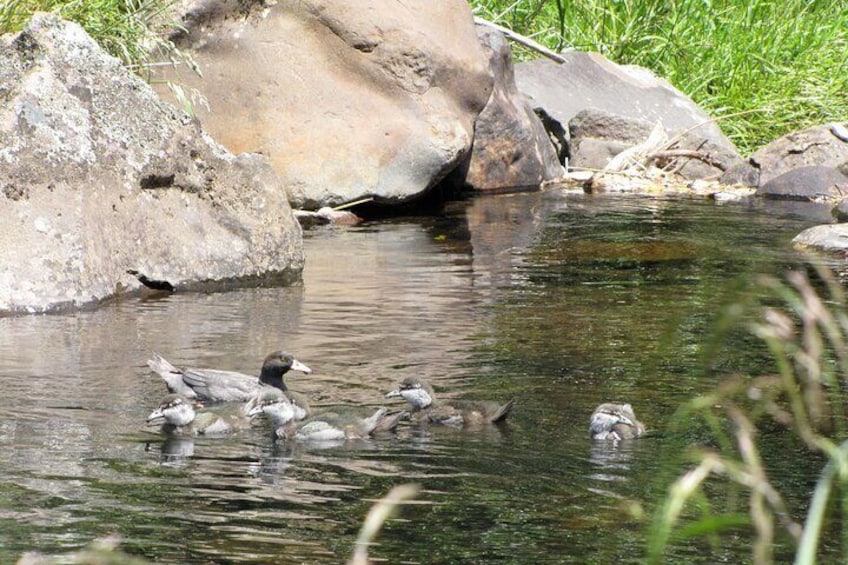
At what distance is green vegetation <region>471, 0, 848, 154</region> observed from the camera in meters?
19.7

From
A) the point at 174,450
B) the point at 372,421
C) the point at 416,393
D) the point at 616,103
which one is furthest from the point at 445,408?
the point at 616,103

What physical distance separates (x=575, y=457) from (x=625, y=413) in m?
0.38

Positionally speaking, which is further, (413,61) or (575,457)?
(413,61)

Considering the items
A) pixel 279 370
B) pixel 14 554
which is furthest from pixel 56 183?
pixel 14 554

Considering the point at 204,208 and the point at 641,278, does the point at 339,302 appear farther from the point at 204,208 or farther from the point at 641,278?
the point at 641,278

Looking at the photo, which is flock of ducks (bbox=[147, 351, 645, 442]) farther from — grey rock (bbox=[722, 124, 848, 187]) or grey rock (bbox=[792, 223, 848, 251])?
grey rock (bbox=[722, 124, 848, 187])

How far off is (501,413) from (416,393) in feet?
1.38

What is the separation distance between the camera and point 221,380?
285 inches

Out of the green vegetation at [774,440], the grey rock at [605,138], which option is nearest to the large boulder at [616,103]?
the grey rock at [605,138]

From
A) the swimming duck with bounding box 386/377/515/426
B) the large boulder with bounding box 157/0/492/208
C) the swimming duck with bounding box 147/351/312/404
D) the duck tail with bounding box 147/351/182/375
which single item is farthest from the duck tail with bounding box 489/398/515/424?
the large boulder with bounding box 157/0/492/208

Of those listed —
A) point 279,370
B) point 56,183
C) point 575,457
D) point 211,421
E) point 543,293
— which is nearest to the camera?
point 575,457

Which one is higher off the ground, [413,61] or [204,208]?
[413,61]

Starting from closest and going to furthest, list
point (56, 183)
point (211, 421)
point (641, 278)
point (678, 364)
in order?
1. point (211, 421)
2. point (678, 364)
3. point (56, 183)
4. point (641, 278)

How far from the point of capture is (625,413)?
6371 millimetres
